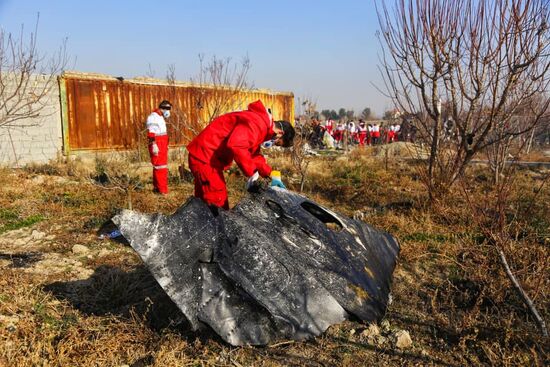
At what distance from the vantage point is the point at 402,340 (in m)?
2.64

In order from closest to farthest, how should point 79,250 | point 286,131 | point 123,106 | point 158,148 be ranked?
point 286,131, point 79,250, point 158,148, point 123,106

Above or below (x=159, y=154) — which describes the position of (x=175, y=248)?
below

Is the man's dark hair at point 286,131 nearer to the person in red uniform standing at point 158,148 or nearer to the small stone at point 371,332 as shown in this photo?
the small stone at point 371,332

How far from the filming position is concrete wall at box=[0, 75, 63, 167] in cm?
978

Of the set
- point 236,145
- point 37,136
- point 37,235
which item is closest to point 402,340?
point 236,145

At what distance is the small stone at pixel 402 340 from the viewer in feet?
8.61

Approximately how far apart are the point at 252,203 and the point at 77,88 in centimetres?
954

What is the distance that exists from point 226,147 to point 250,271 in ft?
5.19

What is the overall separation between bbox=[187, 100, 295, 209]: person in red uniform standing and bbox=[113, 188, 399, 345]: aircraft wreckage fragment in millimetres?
720

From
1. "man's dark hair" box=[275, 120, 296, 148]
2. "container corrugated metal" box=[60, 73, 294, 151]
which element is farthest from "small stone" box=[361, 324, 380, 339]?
"container corrugated metal" box=[60, 73, 294, 151]

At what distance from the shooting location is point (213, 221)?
8.45 ft

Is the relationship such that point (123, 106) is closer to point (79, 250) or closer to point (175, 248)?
point (79, 250)

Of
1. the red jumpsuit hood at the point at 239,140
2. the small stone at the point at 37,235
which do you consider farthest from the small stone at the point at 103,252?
the red jumpsuit hood at the point at 239,140

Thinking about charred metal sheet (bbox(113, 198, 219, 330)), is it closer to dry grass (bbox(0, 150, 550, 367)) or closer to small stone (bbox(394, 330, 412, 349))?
dry grass (bbox(0, 150, 550, 367))
